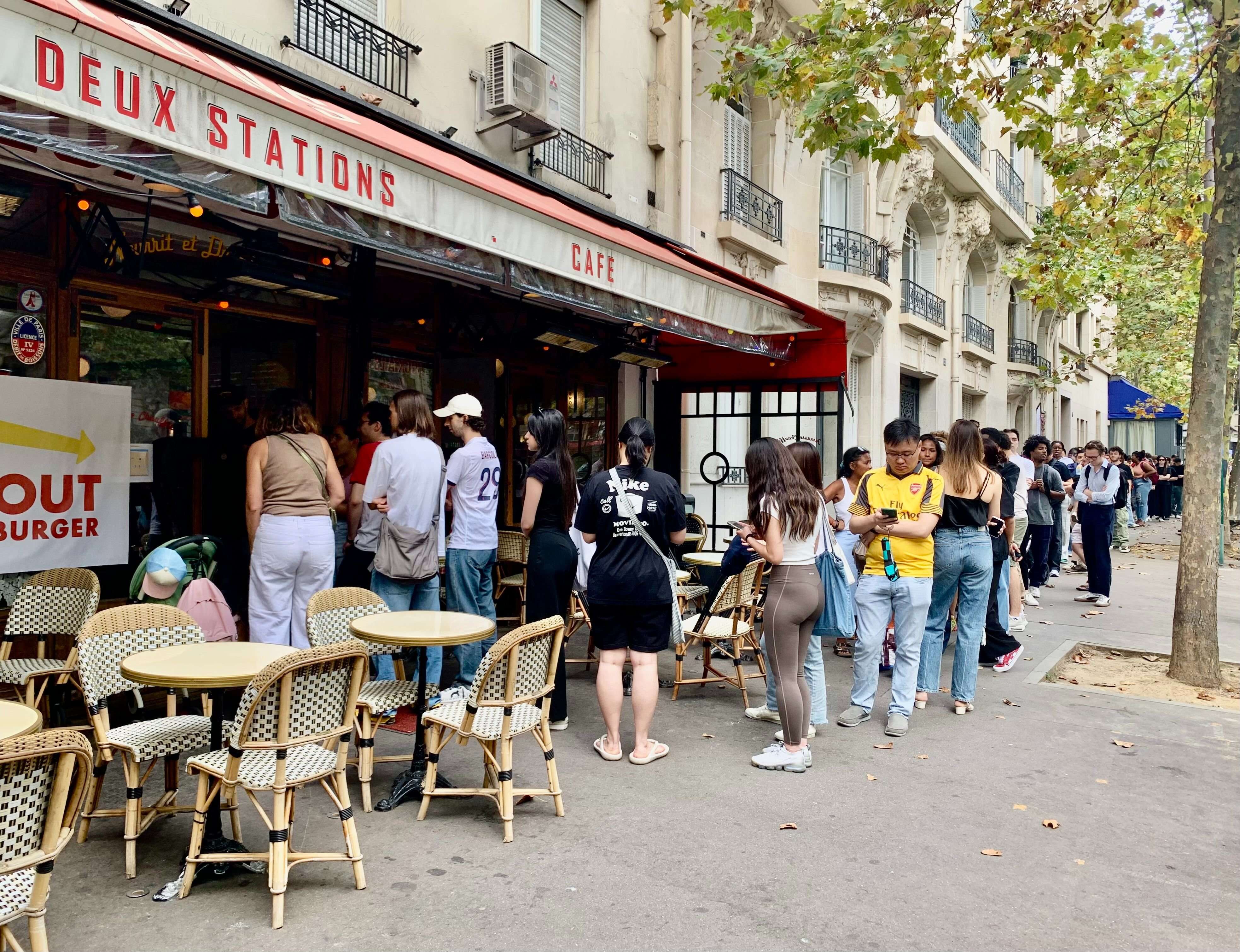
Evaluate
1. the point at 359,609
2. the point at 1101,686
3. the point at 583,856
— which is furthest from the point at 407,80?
the point at 1101,686

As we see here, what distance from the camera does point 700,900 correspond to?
11.0ft

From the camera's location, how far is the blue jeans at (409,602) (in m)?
5.26

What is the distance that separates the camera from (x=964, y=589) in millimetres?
6020

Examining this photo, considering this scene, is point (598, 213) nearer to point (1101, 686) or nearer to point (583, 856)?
point (1101, 686)

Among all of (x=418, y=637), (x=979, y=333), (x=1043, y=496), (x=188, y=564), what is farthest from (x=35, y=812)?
(x=979, y=333)

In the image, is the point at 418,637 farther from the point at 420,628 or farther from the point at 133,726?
the point at 133,726

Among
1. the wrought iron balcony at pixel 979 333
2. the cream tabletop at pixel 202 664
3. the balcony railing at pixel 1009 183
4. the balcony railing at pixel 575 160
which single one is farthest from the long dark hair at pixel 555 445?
the balcony railing at pixel 1009 183

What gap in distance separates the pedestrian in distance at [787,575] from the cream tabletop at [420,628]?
151 cm

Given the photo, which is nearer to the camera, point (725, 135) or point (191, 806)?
point (191, 806)

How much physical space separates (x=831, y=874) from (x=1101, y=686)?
14.0 feet

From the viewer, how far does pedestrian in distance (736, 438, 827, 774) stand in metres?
4.80

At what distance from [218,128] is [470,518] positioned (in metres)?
2.68

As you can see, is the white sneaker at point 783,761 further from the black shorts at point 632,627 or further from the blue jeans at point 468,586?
the blue jeans at point 468,586

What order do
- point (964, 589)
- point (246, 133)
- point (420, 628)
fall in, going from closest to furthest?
point (246, 133) → point (420, 628) → point (964, 589)
